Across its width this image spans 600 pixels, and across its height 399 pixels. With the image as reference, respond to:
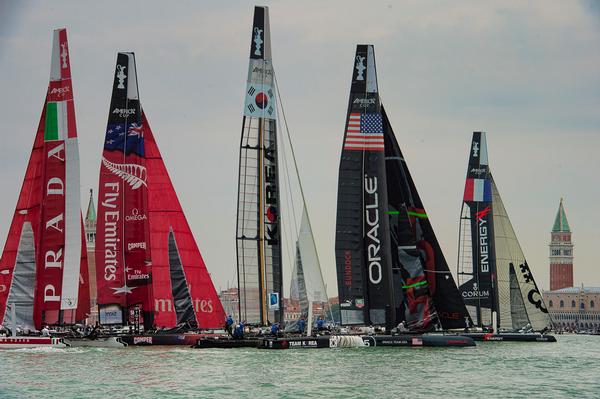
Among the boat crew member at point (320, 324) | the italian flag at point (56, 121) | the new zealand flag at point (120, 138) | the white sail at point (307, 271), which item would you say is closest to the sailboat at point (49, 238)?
the italian flag at point (56, 121)

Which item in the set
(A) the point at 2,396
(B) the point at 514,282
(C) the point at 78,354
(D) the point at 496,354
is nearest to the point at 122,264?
(C) the point at 78,354

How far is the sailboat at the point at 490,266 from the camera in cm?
5797

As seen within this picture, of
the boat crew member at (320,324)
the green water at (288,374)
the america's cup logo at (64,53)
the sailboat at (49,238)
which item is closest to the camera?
the green water at (288,374)

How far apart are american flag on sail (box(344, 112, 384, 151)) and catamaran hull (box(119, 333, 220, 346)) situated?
789 cm

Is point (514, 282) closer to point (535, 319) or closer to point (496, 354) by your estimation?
point (535, 319)

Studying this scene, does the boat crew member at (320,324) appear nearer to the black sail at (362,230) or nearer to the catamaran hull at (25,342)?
the black sail at (362,230)

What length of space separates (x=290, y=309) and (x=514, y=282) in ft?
61.8

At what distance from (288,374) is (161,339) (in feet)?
36.4

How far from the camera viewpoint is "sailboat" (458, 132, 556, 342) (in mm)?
57969

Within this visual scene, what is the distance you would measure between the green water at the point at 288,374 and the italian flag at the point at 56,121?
705cm

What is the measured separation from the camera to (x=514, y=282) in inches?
2325

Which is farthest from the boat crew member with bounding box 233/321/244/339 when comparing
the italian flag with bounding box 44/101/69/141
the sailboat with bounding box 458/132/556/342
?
the sailboat with bounding box 458/132/556/342

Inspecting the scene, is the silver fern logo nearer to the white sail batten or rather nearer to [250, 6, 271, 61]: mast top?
[250, 6, 271, 61]: mast top

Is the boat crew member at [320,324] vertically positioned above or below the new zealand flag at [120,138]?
below
